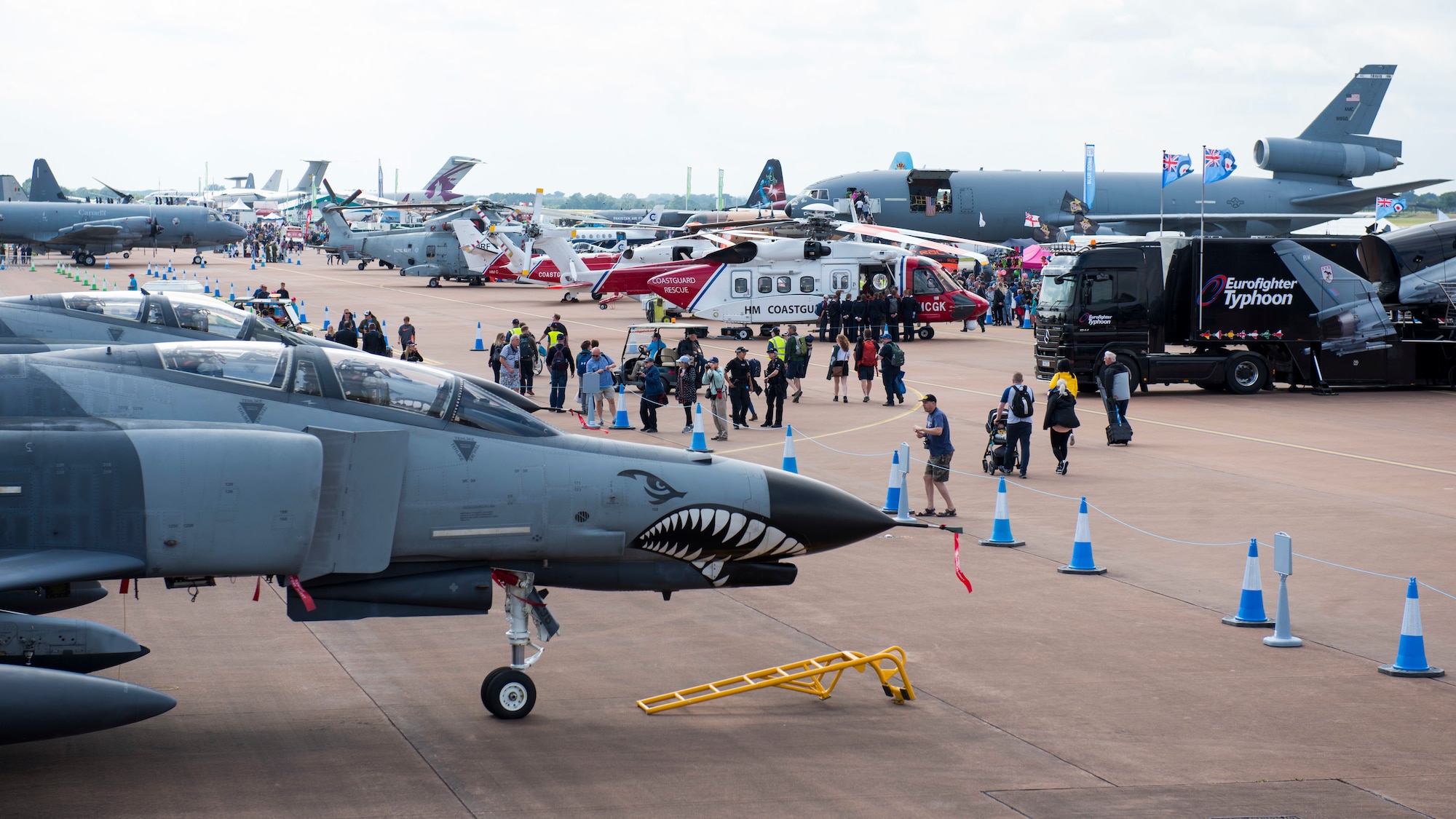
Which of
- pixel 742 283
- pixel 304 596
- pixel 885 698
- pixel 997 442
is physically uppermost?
pixel 742 283

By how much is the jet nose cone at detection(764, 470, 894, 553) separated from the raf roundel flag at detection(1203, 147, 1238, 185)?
31.5 meters

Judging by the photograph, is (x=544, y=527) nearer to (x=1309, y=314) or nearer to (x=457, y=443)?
(x=457, y=443)

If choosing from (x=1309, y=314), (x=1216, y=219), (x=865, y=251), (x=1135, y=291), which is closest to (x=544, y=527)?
(x=1135, y=291)

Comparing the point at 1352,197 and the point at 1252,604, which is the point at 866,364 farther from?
the point at 1352,197

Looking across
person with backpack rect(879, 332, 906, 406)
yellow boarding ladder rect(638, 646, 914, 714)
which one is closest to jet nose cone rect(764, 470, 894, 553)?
yellow boarding ladder rect(638, 646, 914, 714)

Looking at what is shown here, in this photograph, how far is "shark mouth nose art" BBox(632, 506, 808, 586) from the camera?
30.0 feet

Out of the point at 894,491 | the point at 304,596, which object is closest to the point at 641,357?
the point at 894,491

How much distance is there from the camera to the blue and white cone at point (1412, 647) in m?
10.6

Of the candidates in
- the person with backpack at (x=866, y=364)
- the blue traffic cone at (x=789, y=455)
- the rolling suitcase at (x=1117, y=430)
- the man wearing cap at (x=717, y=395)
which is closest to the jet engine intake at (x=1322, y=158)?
the person with backpack at (x=866, y=364)

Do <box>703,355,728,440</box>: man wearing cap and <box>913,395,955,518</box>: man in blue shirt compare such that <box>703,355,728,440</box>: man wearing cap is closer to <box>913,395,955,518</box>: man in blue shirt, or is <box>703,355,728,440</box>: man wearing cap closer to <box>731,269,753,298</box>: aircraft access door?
<box>913,395,955,518</box>: man in blue shirt

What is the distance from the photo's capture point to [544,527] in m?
8.98

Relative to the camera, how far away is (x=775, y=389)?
25.0 metres

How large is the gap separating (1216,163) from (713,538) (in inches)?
1302

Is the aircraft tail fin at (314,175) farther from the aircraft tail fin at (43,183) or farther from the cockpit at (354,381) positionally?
the cockpit at (354,381)
